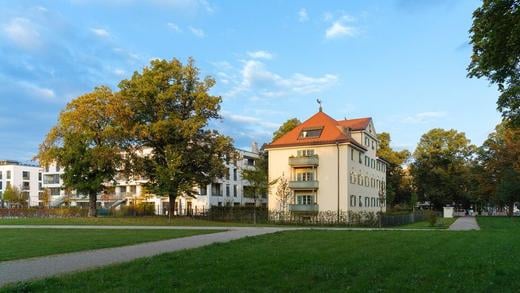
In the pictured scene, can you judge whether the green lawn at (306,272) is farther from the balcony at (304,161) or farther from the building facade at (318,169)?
the balcony at (304,161)

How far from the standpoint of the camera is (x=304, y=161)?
5375 centimetres

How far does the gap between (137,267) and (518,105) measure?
16.7m

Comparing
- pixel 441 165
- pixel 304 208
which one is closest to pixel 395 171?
pixel 441 165

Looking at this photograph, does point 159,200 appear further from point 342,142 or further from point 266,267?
point 266,267

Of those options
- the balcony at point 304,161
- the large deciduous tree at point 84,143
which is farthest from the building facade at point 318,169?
the large deciduous tree at point 84,143

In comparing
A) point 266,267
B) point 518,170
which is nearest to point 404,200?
point 518,170

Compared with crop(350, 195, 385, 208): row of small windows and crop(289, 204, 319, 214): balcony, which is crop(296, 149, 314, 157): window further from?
crop(350, 195, 385, 208): row of small windows

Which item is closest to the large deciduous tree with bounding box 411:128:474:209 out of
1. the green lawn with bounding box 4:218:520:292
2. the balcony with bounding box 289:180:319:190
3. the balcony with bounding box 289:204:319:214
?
the balcony with bounding box 289:180:319:190

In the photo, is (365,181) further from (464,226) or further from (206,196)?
(206,196)

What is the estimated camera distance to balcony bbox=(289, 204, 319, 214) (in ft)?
170

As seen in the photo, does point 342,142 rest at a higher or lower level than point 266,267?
higher

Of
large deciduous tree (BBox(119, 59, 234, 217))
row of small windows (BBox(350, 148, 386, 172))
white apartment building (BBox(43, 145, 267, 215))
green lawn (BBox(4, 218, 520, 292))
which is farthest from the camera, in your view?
white apartment building (BBox(43, 145, 267, 215))

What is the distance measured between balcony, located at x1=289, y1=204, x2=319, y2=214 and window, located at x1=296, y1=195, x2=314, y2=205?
1.35 m

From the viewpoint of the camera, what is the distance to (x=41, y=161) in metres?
52.9
